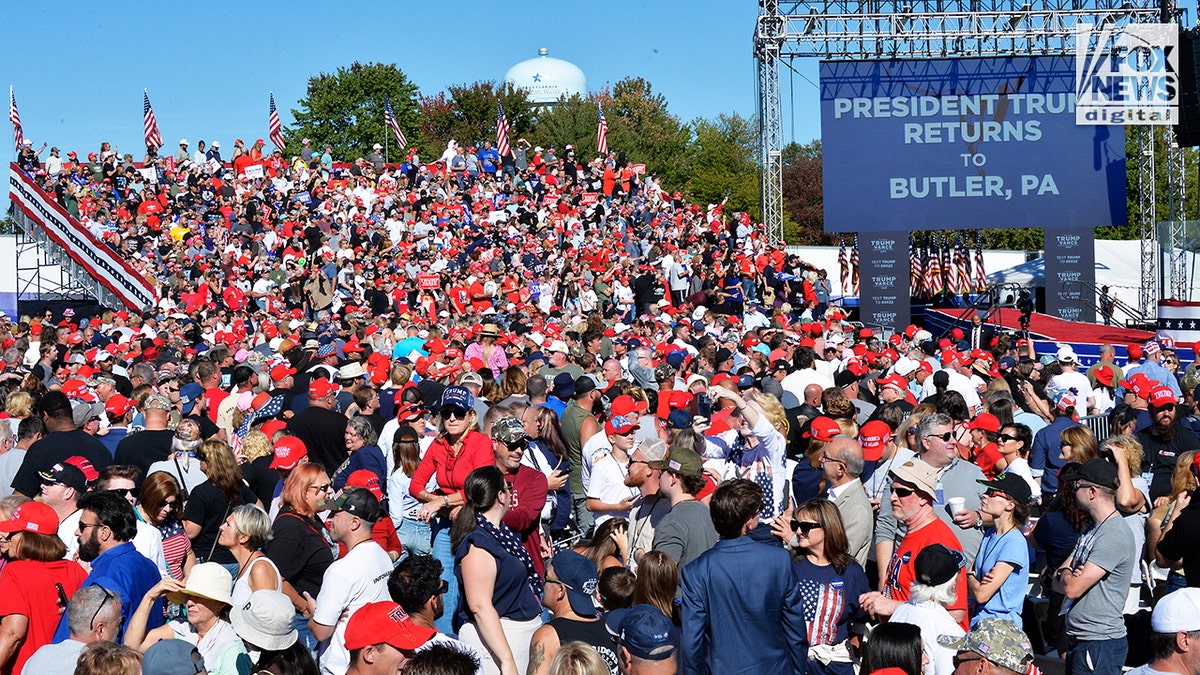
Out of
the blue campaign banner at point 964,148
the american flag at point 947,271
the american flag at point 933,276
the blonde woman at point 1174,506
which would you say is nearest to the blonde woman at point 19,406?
the blonde woman at point 1174,506

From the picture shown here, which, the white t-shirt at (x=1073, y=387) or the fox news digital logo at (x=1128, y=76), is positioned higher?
the fox news digital logo at (x=1128, y=76)

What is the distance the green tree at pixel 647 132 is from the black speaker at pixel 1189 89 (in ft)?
115

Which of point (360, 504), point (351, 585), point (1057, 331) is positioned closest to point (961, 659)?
point (351, 585)

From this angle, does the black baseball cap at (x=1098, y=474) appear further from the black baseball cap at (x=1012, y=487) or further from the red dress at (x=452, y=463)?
the red dress at (x=452, y=463)

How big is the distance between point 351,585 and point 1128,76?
25.4m

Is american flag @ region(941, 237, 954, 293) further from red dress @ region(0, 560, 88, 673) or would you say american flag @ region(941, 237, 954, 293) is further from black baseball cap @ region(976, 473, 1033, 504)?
red dress @ region(0, 560, 88, 673)

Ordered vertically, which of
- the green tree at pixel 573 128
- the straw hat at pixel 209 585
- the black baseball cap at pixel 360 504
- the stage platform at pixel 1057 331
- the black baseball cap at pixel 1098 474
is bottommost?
the stage platform at pixel 1057 331

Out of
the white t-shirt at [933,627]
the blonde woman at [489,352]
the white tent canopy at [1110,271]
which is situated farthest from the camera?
the white tent canopy at [1110,271]

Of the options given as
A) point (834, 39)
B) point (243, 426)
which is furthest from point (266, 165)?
point (243, 426)

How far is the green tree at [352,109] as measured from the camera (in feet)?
218

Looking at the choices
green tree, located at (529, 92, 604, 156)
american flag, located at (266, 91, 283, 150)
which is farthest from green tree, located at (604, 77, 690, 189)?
american flag, located at (266, 91, 283, 150)

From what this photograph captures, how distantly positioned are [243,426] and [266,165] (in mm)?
23967

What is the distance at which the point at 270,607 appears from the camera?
5066 millimetres

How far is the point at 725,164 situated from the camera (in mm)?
68688
